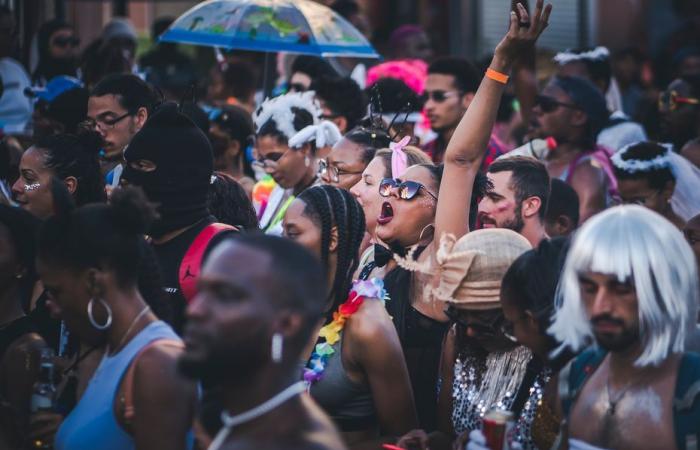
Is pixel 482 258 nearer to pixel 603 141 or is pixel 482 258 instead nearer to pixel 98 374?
pixel 98 374

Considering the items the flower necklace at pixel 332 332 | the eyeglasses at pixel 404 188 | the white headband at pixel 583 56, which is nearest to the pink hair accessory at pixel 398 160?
the eyeglasses at pixel 404 188

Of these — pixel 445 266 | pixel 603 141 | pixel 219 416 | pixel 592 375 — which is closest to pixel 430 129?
pixel 603 141

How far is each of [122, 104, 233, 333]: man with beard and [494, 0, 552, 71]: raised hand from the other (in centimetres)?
135

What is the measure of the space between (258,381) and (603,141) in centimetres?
635

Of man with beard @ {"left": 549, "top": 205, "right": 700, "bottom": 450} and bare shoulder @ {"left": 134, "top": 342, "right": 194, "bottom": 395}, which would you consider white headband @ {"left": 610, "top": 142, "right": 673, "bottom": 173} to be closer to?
man with beard @ {"left": 549, "top": 205, "right": 700, "bottom": 450}

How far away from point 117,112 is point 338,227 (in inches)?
93.2

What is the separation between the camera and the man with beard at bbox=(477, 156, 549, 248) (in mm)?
5844

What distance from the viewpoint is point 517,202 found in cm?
586

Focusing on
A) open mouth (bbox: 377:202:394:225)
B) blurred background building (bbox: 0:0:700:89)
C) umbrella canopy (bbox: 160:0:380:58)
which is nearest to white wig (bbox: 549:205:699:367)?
open mouth (bbox: 377:202:394:225)

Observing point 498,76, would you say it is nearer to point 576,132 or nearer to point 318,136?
point 318,136

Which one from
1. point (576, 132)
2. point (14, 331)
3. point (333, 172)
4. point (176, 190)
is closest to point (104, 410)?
point (14, 331)

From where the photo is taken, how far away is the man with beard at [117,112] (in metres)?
6.73

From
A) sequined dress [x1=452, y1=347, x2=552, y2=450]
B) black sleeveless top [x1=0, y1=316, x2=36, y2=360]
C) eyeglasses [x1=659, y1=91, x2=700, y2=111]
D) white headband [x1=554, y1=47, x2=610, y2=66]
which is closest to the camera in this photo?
sequined dress [x1=452, y1=347, x2=552, y2=450]

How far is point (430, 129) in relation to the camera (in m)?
8.75
